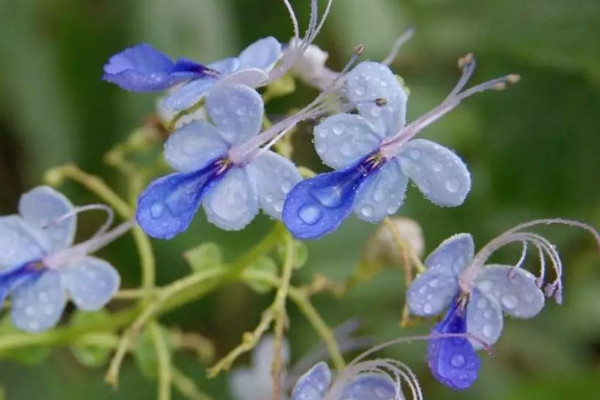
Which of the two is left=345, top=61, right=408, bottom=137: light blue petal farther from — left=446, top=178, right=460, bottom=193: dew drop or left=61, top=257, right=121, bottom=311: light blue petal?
left=61, top=257, right=121, bottom=311: light blue petal

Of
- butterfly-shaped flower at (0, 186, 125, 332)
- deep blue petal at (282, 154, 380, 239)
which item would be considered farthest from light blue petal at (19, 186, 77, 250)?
deep blue petal at (282, 154, 380, 239)

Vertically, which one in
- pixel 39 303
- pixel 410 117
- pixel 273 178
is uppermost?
pixel 273 178

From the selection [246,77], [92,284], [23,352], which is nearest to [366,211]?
[246,77]

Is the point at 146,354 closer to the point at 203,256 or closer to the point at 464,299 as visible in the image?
the point at 203,256

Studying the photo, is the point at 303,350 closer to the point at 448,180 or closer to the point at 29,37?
the point at 29,37

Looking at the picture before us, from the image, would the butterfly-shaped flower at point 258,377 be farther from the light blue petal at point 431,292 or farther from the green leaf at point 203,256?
the light blue petal at point 431,292

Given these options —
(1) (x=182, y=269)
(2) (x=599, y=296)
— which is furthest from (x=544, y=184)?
(1) (x=182, y=269)
